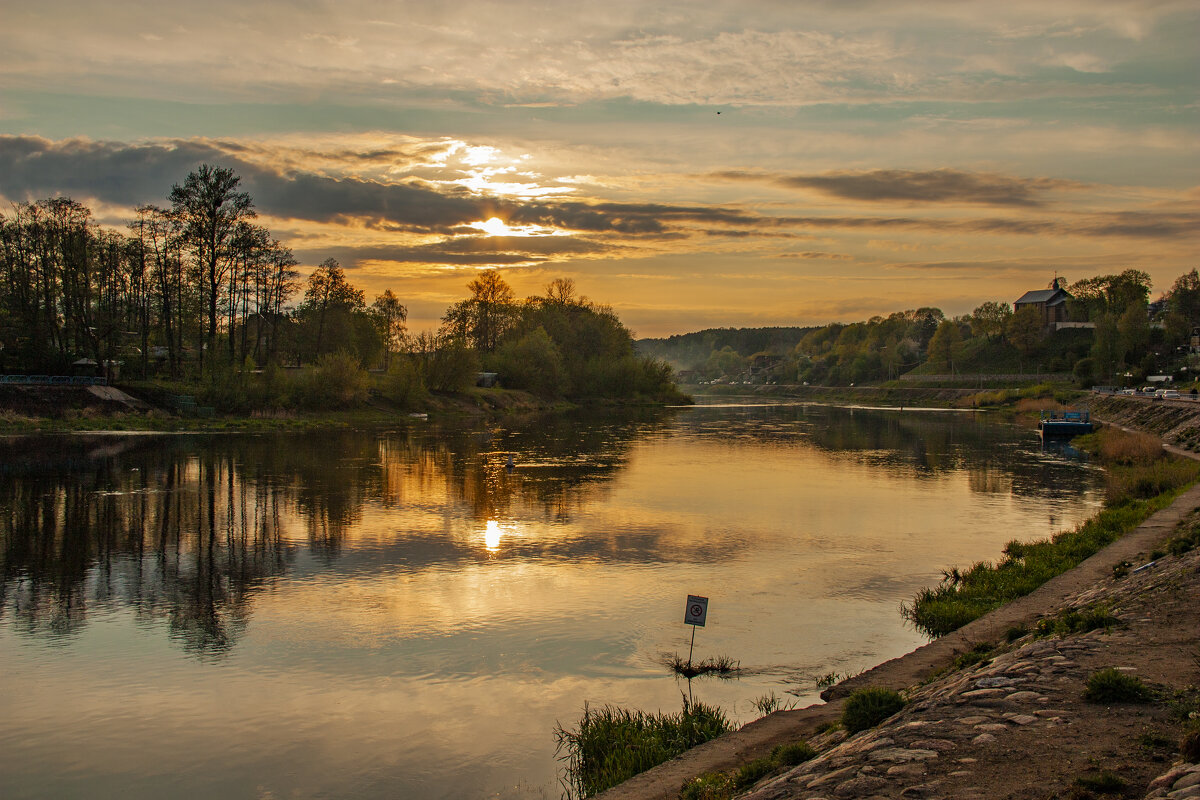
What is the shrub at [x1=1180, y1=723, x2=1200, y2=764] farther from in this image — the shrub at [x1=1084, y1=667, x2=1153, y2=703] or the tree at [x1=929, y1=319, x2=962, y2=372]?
the tree at [x1=929, y1=319, x2=962, y2=372]

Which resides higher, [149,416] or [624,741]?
[149,416]

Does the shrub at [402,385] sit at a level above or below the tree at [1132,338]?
below

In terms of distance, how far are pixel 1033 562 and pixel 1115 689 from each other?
11.2 metres

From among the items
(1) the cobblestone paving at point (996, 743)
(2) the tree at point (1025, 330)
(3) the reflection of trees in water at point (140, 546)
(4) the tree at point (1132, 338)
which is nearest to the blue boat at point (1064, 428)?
(3) the reflection of trees in water at point (140, 546)

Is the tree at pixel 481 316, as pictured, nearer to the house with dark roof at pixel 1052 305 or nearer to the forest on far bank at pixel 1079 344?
the forest on far bank at pixel 1079 344

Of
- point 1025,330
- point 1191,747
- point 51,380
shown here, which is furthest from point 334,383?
point 1025,330

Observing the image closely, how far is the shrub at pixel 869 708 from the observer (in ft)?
31.7

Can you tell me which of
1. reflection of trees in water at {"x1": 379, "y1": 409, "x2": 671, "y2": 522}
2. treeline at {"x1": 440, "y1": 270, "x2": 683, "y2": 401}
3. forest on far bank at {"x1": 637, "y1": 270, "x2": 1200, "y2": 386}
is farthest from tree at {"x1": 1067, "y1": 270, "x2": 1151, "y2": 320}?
reflection of trees in water at {"x1": 379, "y1": 409, "x2": 671, "y2": 522}

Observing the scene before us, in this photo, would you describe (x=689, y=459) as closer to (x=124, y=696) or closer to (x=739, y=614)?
(x=739, y=614)

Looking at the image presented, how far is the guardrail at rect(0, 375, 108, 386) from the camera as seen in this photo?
54.3 metres

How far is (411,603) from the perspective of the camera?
1747 cm

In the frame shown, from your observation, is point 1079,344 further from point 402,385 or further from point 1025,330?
point 402,385

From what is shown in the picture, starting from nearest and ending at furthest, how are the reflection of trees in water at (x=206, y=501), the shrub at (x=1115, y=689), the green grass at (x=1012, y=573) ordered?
1. the shrub at (x=1115, y=689)
2. the green grass at (x=1012, y=573)
3. the reflection of trees in water at (x=206, y=501)

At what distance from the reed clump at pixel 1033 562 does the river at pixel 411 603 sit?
77 centimetres
